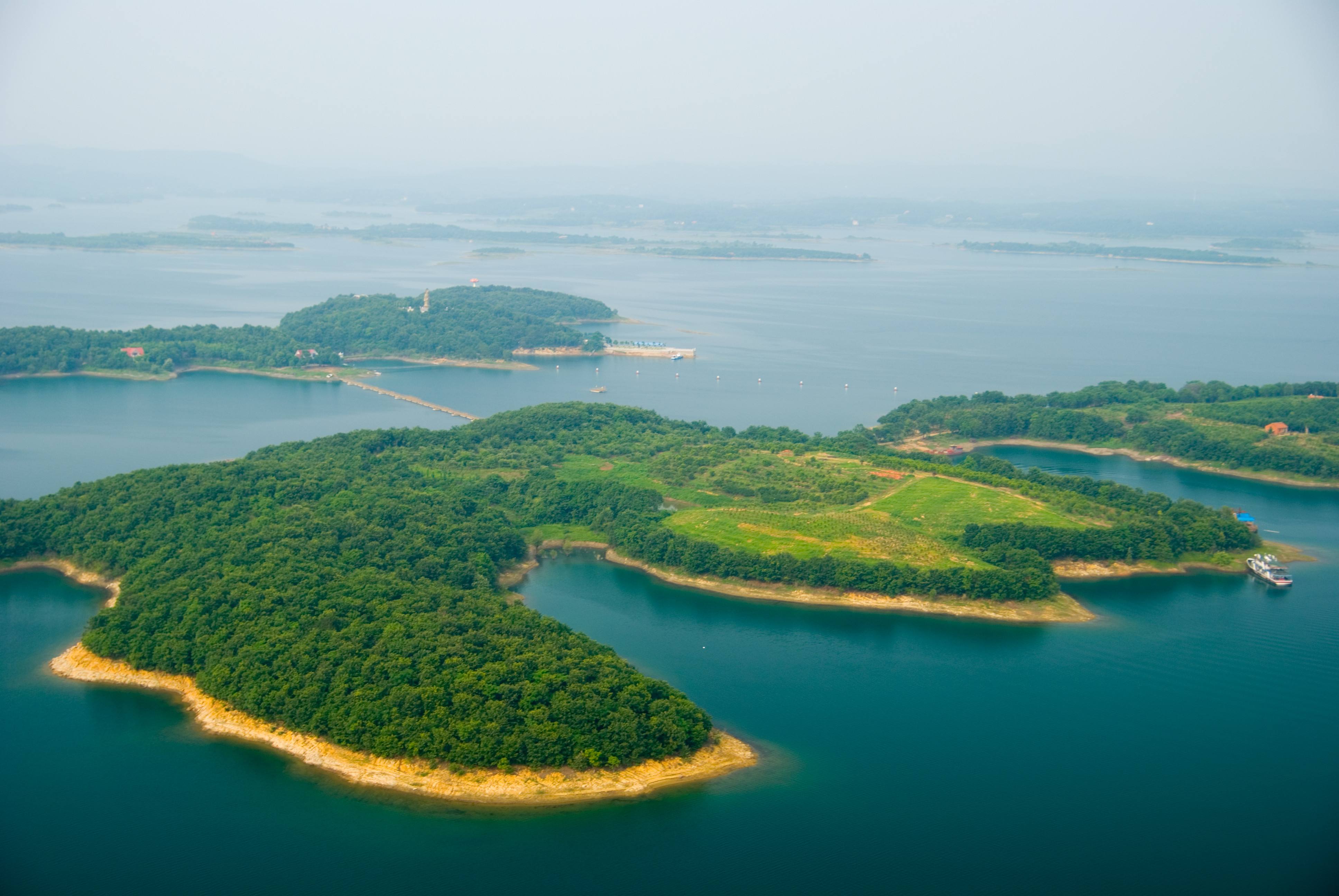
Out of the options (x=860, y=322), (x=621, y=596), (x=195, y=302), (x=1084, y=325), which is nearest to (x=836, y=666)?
(x=621, y=596)

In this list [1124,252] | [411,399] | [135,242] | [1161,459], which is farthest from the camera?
[1124,252]

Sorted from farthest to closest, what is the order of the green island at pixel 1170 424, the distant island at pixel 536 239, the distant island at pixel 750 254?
the distant island at pixel 536 239, the distant island at pixel 750 254, the green island at pixel 1170 424

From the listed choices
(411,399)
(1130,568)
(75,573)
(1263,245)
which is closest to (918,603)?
(1130,568)

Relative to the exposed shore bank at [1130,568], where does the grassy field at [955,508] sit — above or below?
above

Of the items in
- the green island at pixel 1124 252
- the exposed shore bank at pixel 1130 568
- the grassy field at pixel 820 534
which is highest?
the green island at pixel 1124 252

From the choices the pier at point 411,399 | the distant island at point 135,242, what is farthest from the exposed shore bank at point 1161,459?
the distant island at point 135,242

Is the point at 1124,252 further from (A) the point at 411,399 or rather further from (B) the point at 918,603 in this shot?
(B) the point at 918,603

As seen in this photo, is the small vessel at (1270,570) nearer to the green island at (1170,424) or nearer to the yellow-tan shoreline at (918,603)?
the yellow-tan shoreline at (918,603)

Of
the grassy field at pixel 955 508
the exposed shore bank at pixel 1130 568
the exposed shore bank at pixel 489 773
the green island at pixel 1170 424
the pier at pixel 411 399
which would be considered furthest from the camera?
the pier at pixel 411 399
